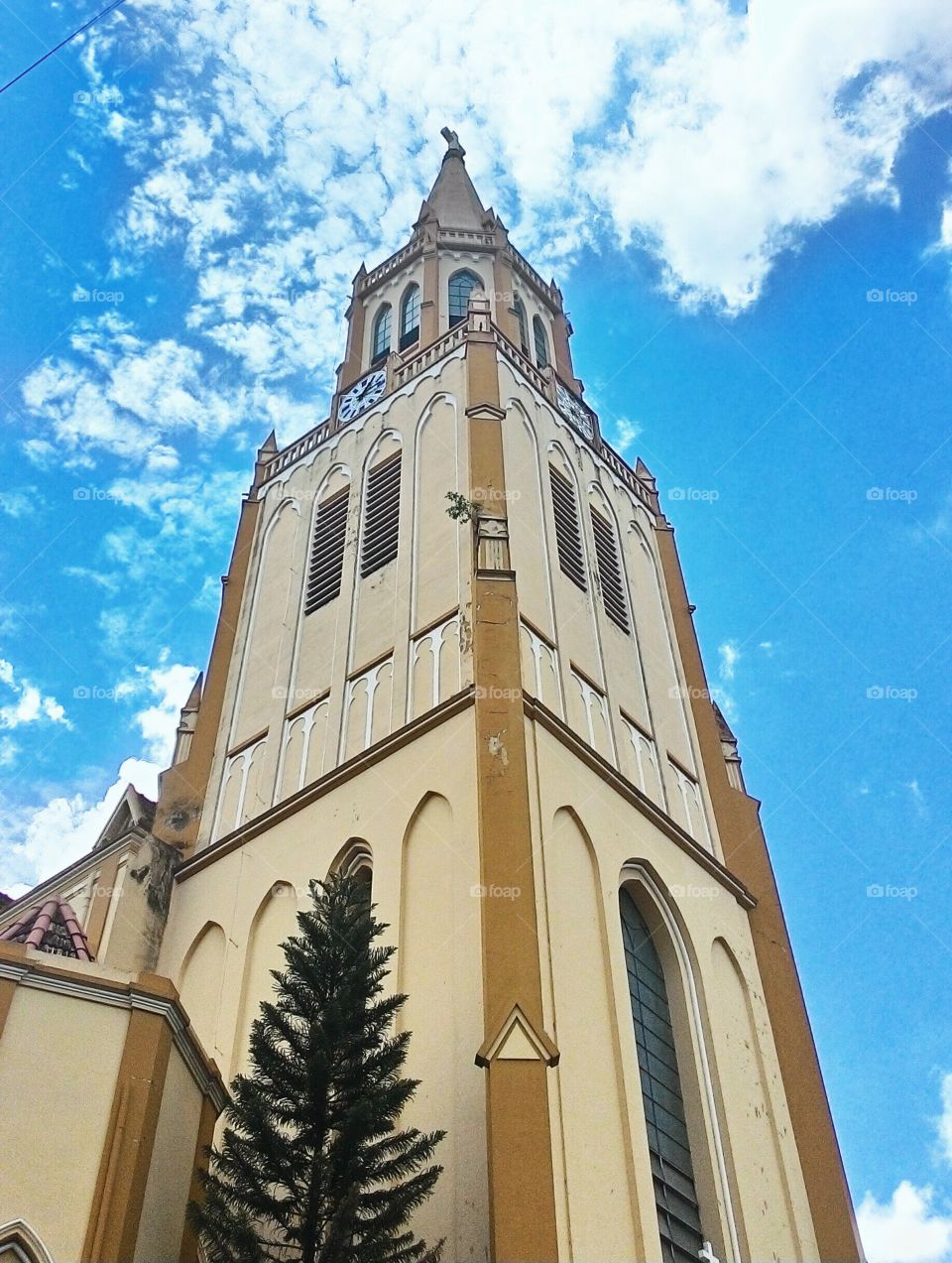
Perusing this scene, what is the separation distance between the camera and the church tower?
11.2 metres

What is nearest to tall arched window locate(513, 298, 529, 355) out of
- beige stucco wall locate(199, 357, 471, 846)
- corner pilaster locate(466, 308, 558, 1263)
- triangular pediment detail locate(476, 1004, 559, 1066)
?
beige stucco wall locate(199, 357, 471, 846)

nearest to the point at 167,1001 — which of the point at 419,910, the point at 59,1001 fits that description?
the point at 59,1001

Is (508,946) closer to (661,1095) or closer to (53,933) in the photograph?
(661,1095)

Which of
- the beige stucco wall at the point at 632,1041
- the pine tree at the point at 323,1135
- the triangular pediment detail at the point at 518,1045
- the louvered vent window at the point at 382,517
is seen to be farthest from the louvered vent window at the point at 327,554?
the pine tree at the point at 323,1135

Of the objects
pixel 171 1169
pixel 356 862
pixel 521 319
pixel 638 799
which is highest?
pixel 521 319

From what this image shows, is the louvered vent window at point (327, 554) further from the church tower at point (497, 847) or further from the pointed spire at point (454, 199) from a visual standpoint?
the pointed spire at point (454, 199)

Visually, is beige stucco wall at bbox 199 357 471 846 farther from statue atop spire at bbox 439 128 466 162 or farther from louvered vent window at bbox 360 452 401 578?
statue atop spire at bbox 439 128 466 162

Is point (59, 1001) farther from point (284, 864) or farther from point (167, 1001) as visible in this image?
point (284, 864)

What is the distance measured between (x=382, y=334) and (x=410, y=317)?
2.40 ft

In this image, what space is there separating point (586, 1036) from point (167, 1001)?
4080 millimetres

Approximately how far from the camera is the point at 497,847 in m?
12.8

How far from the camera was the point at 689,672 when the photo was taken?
2070cm

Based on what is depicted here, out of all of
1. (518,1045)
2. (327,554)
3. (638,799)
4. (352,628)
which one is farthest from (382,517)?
(518,1045)

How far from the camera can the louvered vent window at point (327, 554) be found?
784 inches
